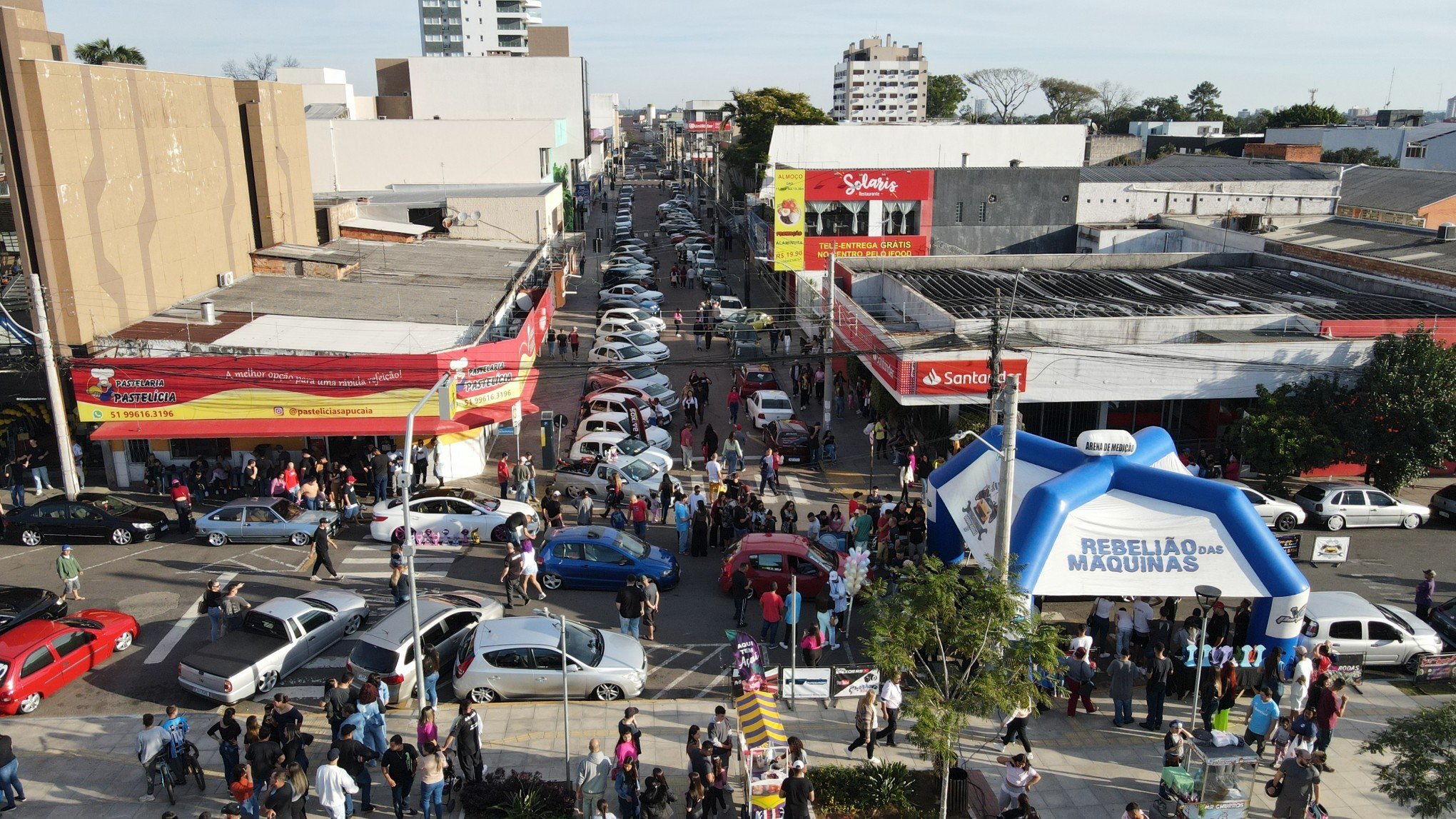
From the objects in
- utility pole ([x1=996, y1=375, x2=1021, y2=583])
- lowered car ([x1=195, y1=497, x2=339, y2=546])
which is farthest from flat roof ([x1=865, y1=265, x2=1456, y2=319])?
lowered car ([x1=195, y1=497, x2=339, y2=546])

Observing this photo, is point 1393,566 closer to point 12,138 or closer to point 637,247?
point 12,138

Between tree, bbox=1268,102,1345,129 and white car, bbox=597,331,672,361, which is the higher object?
tree, bbox=1268,102,1345,129

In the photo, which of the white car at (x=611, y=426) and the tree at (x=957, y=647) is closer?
the tree at (x=957, y=647)

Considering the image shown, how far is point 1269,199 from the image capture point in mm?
51750

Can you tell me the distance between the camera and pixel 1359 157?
84438 mm

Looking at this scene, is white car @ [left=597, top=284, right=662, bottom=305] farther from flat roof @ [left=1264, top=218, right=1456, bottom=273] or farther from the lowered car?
flat roof @ [left=1264, top=218, right=1456, bottom=273]

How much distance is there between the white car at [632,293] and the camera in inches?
1944

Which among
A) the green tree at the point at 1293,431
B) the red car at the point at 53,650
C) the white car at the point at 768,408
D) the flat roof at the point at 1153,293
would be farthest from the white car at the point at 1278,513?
the red car at the point at 53,650

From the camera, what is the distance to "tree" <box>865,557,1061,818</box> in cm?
1216

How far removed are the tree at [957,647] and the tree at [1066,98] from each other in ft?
454

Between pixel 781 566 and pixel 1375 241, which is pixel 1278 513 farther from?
pixel 1375 241

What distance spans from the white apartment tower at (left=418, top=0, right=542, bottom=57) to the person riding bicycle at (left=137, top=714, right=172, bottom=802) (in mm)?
140481

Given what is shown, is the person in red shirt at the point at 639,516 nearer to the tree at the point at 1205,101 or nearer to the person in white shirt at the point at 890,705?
the person in white shirt at the point at 890,705

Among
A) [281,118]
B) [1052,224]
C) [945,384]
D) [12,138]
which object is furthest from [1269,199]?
[12,138]
